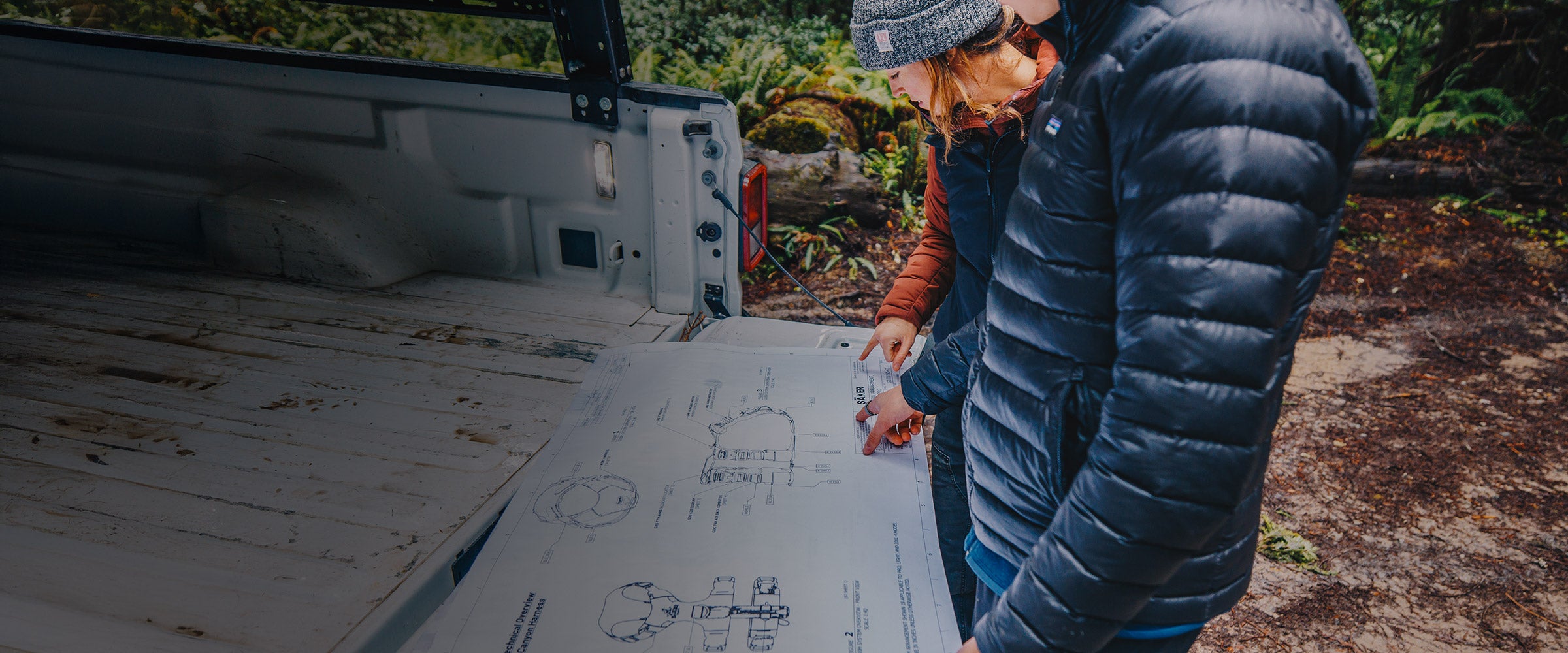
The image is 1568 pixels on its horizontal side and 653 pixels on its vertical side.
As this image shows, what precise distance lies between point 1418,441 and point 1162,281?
13.2 feet

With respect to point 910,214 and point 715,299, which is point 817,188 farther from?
point 715,299

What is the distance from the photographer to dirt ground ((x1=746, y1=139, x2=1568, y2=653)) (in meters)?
2.76

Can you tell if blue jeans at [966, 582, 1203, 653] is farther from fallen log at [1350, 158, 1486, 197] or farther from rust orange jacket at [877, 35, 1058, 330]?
fallen log at [1350, 158, 1486, 197]

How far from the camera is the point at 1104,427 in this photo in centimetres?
83

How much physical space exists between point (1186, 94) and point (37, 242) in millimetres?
3905

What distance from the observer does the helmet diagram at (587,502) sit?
142cm

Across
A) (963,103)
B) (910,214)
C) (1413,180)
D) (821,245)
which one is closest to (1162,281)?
(963,103)

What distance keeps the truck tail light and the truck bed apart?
34 cm

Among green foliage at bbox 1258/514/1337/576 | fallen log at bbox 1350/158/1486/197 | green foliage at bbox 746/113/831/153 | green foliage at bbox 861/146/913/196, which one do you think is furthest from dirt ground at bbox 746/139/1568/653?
green foliage at bbox 746/113/831/153

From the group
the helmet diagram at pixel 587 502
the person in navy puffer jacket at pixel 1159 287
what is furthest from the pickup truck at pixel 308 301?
the person in navy puffer jacket at pixel 1159 287

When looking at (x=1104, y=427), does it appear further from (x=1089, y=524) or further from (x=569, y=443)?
(x=569, y=443)

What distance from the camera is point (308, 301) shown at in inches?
106

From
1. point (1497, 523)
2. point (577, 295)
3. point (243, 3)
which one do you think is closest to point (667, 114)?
point (577, 295)

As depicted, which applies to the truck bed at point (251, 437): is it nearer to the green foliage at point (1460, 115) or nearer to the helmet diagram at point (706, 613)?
the helmet diagram at point (706, 613)
